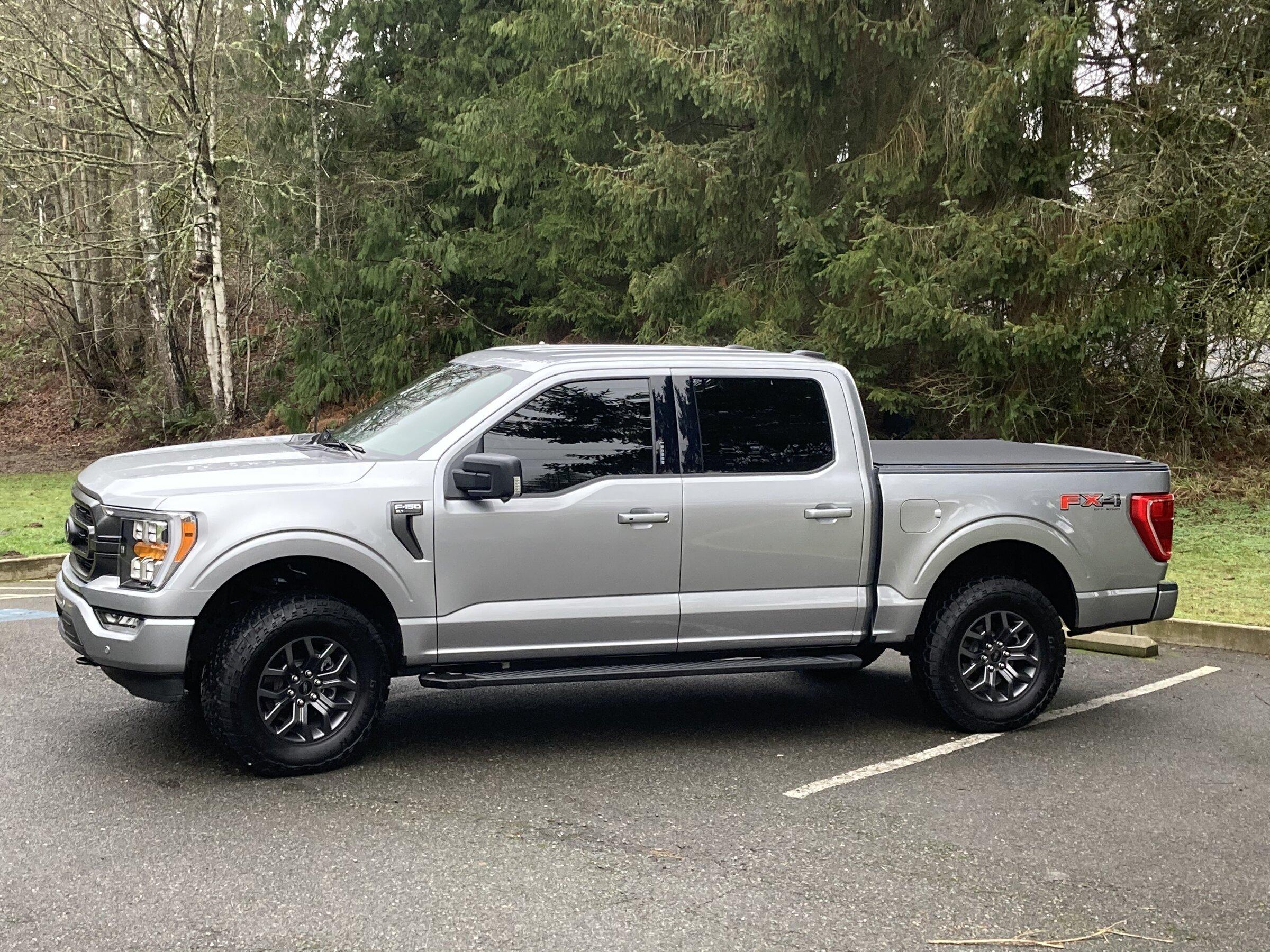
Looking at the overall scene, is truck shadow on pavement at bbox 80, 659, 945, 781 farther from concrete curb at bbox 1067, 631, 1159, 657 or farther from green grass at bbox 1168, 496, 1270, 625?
green grass at bbox 1168, 496, 1270, 625

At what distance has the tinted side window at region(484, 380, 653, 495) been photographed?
20.8 feet

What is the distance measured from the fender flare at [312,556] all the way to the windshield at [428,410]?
1.92 feet

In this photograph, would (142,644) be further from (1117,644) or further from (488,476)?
(1117,644)

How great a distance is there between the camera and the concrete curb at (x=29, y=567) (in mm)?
11945

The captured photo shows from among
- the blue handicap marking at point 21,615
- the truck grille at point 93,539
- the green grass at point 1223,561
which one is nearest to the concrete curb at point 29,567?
the blue handicap marking at point 21,615

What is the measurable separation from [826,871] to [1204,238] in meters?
13.2

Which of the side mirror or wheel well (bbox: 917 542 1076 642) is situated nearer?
the side mirror

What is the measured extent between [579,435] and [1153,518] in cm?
322

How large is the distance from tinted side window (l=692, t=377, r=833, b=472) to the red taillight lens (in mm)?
1789

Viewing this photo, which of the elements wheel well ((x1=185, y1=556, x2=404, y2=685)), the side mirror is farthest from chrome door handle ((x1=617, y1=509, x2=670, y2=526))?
wheel well ((x1=185, y1=556, x2=404, y2=685))

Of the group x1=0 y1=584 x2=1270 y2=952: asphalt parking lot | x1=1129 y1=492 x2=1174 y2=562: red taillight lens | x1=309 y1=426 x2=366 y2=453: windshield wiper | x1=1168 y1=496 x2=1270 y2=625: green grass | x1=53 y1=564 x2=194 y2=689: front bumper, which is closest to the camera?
x1=0 y1=584 x2=1270 y2=952: asphalt parking lot

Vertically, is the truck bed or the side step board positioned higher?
the truck bed

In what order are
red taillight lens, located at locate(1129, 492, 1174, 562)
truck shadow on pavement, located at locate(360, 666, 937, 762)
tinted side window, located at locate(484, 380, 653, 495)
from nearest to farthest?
1. tinted side window, located at locate(484, 380, 653, 495)
2. truck shadow on pavement, located at locate(360, 666, 937, 762)
3. red taillight lens, located at locate(1129, 492, 1174, 562)

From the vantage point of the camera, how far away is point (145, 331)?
3056cm
